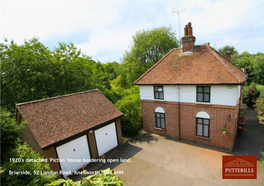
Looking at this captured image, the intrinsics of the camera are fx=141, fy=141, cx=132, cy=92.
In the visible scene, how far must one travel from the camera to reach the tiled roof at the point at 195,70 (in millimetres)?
10081

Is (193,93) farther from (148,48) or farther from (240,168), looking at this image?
(148,48)

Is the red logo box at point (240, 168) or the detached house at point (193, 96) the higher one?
the detached house at point (193, 96)

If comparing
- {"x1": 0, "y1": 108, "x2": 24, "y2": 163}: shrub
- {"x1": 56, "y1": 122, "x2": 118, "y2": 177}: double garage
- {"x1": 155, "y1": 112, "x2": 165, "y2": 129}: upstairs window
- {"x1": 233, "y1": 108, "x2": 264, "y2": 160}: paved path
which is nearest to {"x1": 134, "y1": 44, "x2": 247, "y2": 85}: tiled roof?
{"x1": 155, "y1": 112, "x2": 165, "y2": 129}: upstairs window

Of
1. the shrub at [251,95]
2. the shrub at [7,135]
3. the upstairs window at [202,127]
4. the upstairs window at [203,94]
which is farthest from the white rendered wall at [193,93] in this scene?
the shrub at [251,95]

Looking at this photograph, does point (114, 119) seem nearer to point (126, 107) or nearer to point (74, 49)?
point (126, 107)

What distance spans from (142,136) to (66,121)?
7.60 metres

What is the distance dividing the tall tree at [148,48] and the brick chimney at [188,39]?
15473 millimetres

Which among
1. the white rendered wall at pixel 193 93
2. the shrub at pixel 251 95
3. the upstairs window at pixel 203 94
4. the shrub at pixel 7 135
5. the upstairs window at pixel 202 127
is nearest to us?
the shrub at pixel 7 135

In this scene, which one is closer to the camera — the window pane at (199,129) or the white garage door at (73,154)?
the white garage door at (73,154)

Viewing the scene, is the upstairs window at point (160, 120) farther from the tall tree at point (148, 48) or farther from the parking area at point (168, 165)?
the tall tree at point (148, 48)

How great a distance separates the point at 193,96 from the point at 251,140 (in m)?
6.60

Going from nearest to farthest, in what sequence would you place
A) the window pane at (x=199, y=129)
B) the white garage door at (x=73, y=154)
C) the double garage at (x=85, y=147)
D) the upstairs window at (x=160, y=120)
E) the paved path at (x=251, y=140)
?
the white garage door at (x=73, y=154) < the double garage at (x=85, y=147) < the paved path at (x=251, y=140) < the window pane at (x=199, y=129) < the upstairs window at (x=160, y=120)

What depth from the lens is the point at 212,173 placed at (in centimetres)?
863

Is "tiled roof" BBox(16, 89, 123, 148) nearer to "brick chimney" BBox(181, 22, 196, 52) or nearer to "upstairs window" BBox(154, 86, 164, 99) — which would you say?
"upstairs window" BBox(154, 86, 164, 99)
